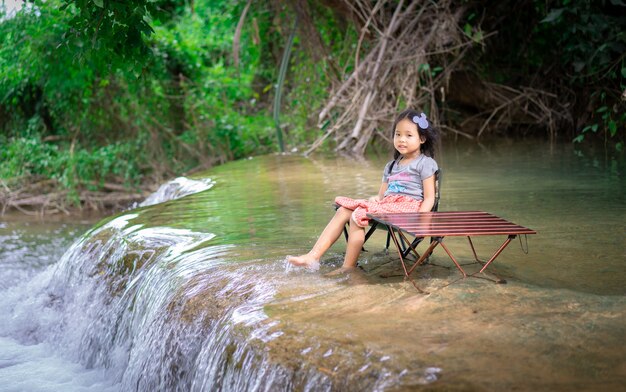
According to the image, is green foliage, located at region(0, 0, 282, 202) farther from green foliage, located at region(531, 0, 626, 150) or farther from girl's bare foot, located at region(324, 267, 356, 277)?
girl's bare foot, located at region(324, 267, 356, 277)

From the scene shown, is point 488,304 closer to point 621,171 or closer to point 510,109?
point 621,171

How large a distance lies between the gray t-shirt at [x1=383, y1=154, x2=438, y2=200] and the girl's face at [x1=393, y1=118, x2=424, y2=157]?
8cm

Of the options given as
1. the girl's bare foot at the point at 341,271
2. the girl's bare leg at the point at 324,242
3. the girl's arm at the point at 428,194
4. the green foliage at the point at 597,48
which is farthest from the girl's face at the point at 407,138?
the green foliage at the point at 597,48

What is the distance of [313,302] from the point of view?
3834 mm

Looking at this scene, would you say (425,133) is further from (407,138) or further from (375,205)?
(375,205)

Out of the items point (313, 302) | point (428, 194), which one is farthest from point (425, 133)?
point (313, 302)

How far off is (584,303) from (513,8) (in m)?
10.7

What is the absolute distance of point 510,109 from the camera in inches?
559

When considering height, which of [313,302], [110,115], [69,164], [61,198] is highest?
[110,115]

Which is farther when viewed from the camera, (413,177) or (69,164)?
(69,164)

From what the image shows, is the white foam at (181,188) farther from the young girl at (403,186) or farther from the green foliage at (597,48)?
the green foliage at (597,48)

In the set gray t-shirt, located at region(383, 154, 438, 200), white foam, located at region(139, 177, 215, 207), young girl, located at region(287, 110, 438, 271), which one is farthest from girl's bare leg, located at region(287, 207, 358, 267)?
white foam, located at region(139, 177, 215, 207)

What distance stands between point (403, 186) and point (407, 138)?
0.97 ft

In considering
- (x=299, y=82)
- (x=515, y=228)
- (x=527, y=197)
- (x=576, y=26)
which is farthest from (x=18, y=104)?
(x=515, y=228)
